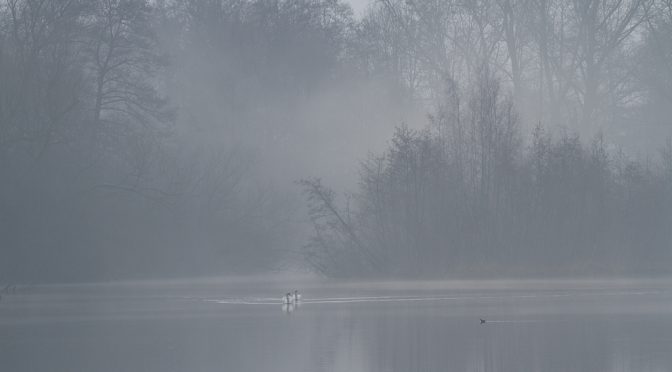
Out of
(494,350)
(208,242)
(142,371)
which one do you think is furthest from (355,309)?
(208,242)

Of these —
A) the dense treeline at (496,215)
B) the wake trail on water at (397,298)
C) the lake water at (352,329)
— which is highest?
the dense treeline at (496,215)

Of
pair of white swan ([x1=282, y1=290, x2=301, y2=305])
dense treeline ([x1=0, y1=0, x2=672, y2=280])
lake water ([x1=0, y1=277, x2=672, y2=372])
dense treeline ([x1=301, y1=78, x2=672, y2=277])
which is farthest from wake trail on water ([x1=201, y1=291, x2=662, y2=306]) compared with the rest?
dense treeline ([x1=0, y1=0, x2=672, y2=280])

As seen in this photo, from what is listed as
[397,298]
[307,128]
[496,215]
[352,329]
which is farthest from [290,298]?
[307,128]

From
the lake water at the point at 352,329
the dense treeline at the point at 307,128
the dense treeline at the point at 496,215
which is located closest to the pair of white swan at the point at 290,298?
the lake water at the point at 352,329

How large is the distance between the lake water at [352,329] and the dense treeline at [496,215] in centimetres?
344

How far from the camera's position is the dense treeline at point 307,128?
1624 inches

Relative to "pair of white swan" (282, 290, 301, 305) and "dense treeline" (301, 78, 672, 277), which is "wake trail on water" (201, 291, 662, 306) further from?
"dense treeline" (301, 78, 672, 277)

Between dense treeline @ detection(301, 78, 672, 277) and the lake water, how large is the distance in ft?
11.3

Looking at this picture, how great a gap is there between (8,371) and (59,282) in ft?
73.6

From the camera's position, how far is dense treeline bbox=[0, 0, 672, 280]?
1624 inches

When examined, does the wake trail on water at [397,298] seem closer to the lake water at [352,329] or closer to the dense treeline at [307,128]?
the lake water at [352,329]

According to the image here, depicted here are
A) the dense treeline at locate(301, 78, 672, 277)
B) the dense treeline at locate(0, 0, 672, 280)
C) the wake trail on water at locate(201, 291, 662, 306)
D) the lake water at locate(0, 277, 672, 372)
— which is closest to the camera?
the lake water at locate(0, 277, 672, 372)

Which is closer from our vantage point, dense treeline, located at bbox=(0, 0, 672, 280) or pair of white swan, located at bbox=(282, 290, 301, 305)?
pair of white swan, located at bbox=(282, 290, 301, 305)

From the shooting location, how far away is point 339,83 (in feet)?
192
